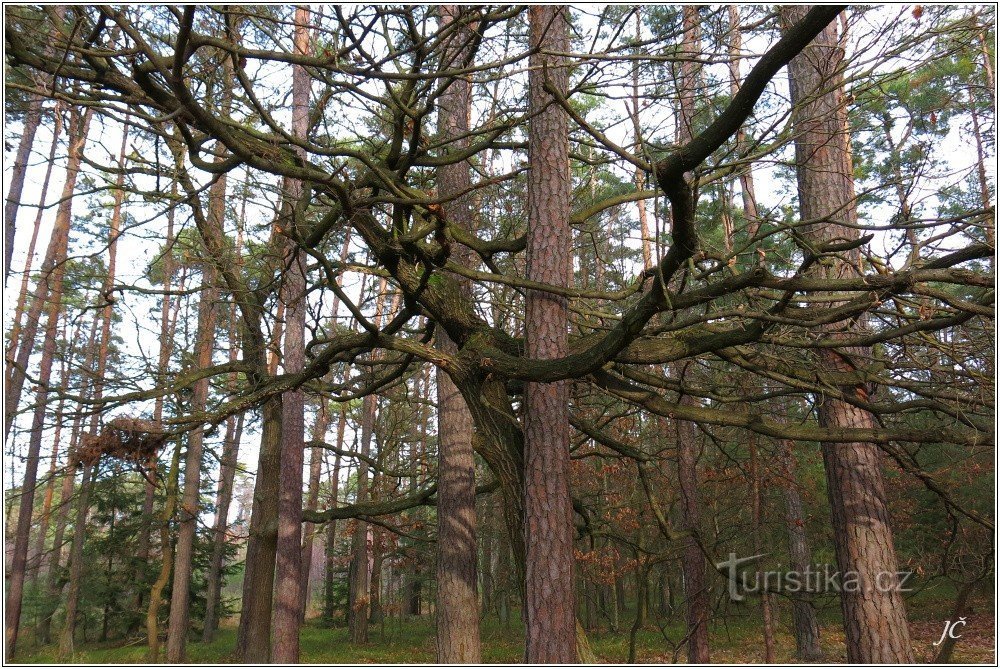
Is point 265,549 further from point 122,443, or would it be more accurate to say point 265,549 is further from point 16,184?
point 16,184

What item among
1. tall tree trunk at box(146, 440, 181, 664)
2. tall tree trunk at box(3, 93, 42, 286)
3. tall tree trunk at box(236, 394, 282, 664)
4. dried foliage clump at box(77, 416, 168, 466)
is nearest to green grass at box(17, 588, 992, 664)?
tall tree trunk at box(146, 440, 181, 664)

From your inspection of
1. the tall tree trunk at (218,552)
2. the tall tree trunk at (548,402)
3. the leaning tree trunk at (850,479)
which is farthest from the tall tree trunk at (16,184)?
the leaning tree trunk at (850,479)

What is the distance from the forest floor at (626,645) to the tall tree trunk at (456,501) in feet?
21.5

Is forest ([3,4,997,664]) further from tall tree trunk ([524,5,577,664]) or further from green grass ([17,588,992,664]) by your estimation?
green grass ([17,588,992,664])

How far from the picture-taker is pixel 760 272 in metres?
3.03

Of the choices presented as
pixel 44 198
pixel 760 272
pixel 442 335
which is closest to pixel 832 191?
pixel 760 272

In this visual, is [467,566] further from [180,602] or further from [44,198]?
[44,198]

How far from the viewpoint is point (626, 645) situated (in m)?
14.9

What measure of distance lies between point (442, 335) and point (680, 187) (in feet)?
16.6

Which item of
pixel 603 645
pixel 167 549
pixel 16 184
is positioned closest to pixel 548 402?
pixel 167 549

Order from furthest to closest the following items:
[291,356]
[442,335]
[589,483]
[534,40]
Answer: [589,483], [291,356], [442,335], [534,40]

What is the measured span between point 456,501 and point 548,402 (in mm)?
2796

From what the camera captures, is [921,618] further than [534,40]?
Yes

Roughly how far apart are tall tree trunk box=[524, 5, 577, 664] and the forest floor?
28.5 feet
